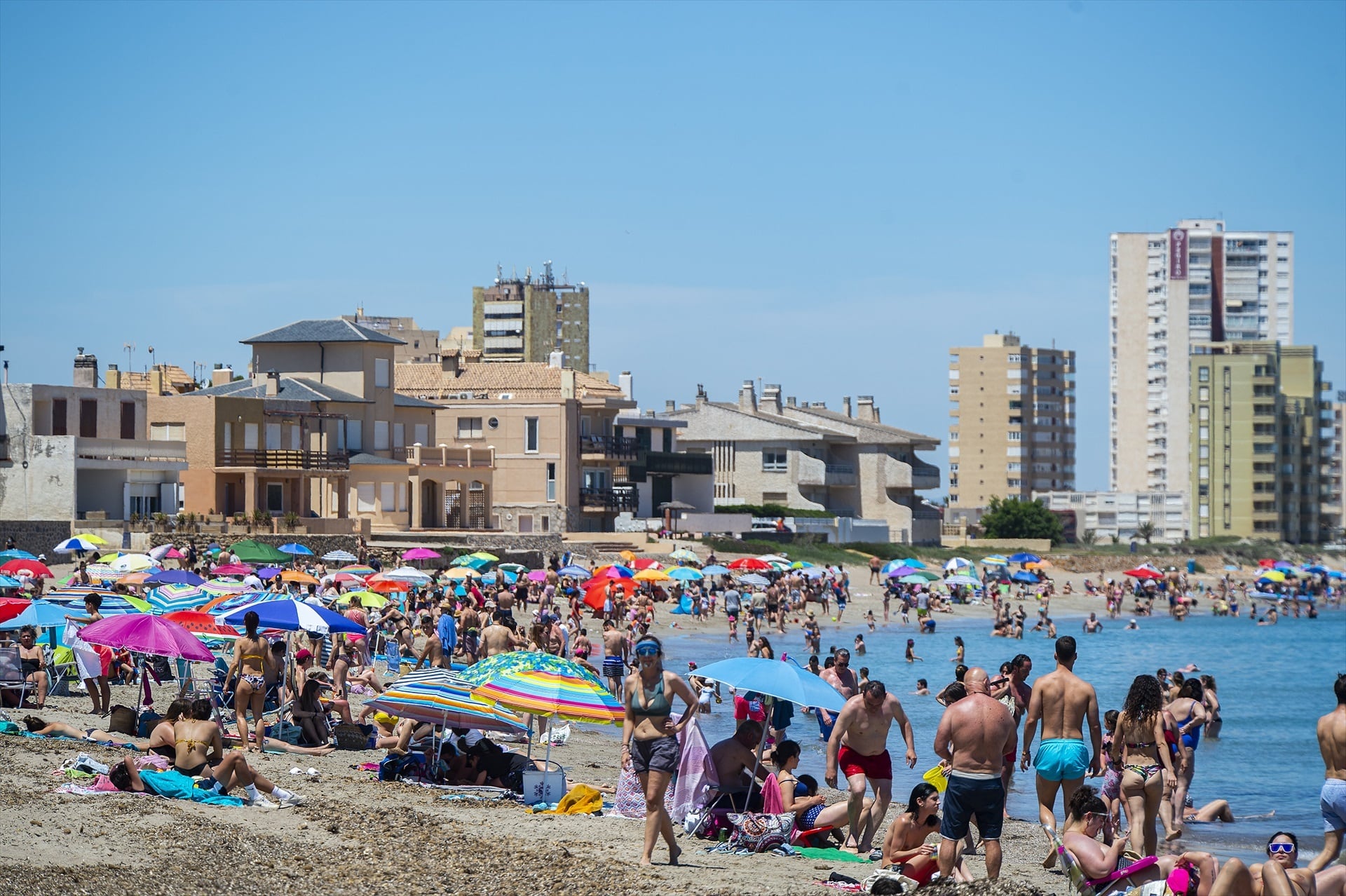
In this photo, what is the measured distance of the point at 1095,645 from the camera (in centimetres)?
4769

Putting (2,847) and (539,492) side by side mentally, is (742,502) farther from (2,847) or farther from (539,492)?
(2,847)

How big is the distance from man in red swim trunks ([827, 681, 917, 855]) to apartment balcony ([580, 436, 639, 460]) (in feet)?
160

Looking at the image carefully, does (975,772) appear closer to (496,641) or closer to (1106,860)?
(1106,860)

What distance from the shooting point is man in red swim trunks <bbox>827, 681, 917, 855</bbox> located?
10.5m

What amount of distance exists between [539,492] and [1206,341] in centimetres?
9666

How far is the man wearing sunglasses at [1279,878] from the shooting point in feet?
27.1

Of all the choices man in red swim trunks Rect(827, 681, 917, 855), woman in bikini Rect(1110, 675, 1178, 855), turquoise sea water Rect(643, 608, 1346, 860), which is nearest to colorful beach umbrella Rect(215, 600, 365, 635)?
turquoise sea water Rect(643, 608, 1346, 860)

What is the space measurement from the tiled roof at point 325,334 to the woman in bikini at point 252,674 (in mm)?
37231

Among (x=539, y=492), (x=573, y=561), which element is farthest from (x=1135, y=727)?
(x=539, y=492)

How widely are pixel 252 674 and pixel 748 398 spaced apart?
70.2 m

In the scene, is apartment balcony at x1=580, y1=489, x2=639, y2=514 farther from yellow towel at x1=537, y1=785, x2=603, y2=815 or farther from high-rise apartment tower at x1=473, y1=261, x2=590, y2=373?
high-rise apartment tower at x1=473, y1=261, x2=590, y2=373

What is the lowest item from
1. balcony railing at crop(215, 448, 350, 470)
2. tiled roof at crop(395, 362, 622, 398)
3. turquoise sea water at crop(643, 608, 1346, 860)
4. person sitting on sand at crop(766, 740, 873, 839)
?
turquoise sea water at crop(643, 608, 1346, 860)

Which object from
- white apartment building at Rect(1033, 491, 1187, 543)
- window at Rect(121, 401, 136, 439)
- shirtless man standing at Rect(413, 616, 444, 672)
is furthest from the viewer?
white apartment building at Rect(1033, 491, 1187, 543)

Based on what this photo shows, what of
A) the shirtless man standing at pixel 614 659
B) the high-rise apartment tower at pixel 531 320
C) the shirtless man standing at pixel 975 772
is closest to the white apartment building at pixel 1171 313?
the high-rise apartment tower at pixel 531 320
